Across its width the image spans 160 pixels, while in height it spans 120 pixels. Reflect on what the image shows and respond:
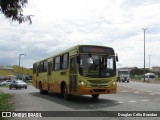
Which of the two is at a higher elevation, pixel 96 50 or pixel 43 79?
pixel 96 50

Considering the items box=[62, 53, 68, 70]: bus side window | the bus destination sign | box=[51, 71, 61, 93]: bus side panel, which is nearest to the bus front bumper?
the bus destination sign

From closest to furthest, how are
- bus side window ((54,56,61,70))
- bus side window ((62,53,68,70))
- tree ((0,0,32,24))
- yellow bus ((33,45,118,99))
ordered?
1. tree ((0,0,32,24))
2. yellow bus ((33,45,118,99))
3. bus side window ((62,53,68,70))
4. bus side window ((54,56,61,70))

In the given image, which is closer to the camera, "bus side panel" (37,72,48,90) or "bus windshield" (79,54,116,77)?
"bus windshield" (79,54,116,77)

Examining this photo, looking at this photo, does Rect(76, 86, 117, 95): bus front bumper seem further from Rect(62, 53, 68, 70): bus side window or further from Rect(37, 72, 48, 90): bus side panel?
Rect(37, 72, 48, 90): bus side panel

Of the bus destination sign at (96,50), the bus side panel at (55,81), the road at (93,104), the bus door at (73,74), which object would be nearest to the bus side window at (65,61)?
the bus door at (73,74)

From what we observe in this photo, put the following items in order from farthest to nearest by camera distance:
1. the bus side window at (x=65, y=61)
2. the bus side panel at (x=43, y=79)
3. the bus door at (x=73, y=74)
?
the bus side panel at (x=43, y=79)
the bus side window at (x=65, y=61)
the bus door at (x=73, y=74)

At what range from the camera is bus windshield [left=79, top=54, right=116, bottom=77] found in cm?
1997

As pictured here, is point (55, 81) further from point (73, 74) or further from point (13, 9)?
point (13, 9)

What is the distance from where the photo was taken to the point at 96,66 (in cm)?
2020

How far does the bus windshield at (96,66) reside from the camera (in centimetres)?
1997

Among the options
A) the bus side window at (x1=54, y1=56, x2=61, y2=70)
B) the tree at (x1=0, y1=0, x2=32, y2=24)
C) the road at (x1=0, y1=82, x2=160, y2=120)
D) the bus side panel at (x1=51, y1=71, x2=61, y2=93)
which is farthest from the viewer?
the bus side window at (x1=54, y1=56, x2=61, y2=70)

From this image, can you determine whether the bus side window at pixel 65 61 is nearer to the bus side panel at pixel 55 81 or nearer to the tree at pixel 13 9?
the bus side panel at pixel 55 81

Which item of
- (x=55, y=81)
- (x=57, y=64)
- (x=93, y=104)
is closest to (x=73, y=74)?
(x=93, y=104)

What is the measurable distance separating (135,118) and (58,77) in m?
11.2
